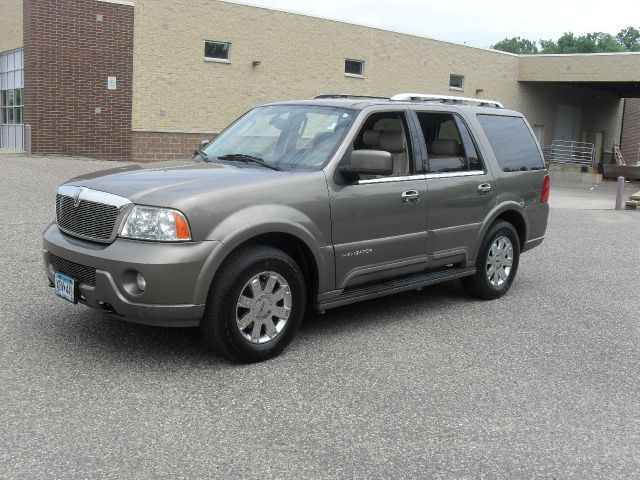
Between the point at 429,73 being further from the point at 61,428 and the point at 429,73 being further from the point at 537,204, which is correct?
the point at 61,428

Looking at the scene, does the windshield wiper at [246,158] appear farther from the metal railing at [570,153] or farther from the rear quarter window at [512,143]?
the metal railing at [570,153]

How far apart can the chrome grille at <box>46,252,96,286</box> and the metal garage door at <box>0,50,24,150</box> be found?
22259 mm

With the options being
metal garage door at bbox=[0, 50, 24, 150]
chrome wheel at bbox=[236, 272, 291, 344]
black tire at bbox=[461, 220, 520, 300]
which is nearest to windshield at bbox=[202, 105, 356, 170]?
chrome wheel at bbox=[236, 272, 291, 344]

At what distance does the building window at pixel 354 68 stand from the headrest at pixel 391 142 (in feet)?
78.4

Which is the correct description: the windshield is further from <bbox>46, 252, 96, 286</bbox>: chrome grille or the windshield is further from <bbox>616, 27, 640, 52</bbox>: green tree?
<bbox>616, 27, 640, 52</bbox>: green tree

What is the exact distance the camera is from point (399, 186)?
5773 millimetres

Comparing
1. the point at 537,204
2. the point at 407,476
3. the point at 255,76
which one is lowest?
the point at 407,476

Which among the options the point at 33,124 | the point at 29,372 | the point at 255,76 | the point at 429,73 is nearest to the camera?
the point at 29,372

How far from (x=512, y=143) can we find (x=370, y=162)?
273cm

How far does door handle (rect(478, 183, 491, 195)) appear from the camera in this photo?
6609mm

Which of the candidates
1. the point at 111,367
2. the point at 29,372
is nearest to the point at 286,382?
the point at 111,367

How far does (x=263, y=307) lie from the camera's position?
4.81 meters

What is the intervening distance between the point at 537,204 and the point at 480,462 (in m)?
4.52

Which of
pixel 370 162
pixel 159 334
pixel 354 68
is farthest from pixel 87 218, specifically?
pixel 354 68
